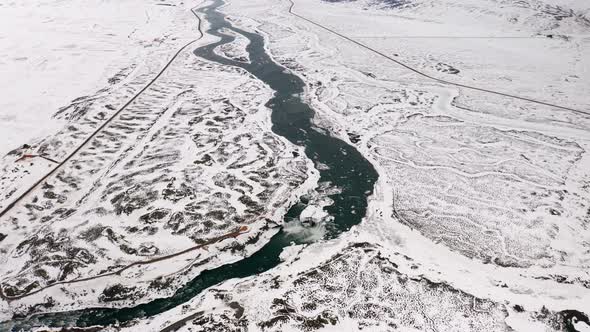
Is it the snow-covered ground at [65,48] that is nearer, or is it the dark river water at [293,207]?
the dark river water at [293,207]

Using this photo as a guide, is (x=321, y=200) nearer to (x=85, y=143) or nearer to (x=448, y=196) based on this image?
(x=448, y=196)

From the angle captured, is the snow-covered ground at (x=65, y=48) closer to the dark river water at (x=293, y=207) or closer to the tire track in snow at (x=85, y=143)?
the tire track in snow at (x=85, y=143)

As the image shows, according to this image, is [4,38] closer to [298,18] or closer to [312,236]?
[298,18]

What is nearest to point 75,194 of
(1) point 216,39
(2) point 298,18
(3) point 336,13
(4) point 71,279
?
(4) point 71,279

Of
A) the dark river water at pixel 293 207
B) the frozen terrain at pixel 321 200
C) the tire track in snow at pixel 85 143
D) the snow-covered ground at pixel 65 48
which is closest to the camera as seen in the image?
the dark river water at pixel 293 207

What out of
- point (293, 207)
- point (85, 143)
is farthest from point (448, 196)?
point (85, 143)

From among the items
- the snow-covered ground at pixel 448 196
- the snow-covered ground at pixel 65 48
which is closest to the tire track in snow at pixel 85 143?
the snow-covered ground at pixel 65 48
